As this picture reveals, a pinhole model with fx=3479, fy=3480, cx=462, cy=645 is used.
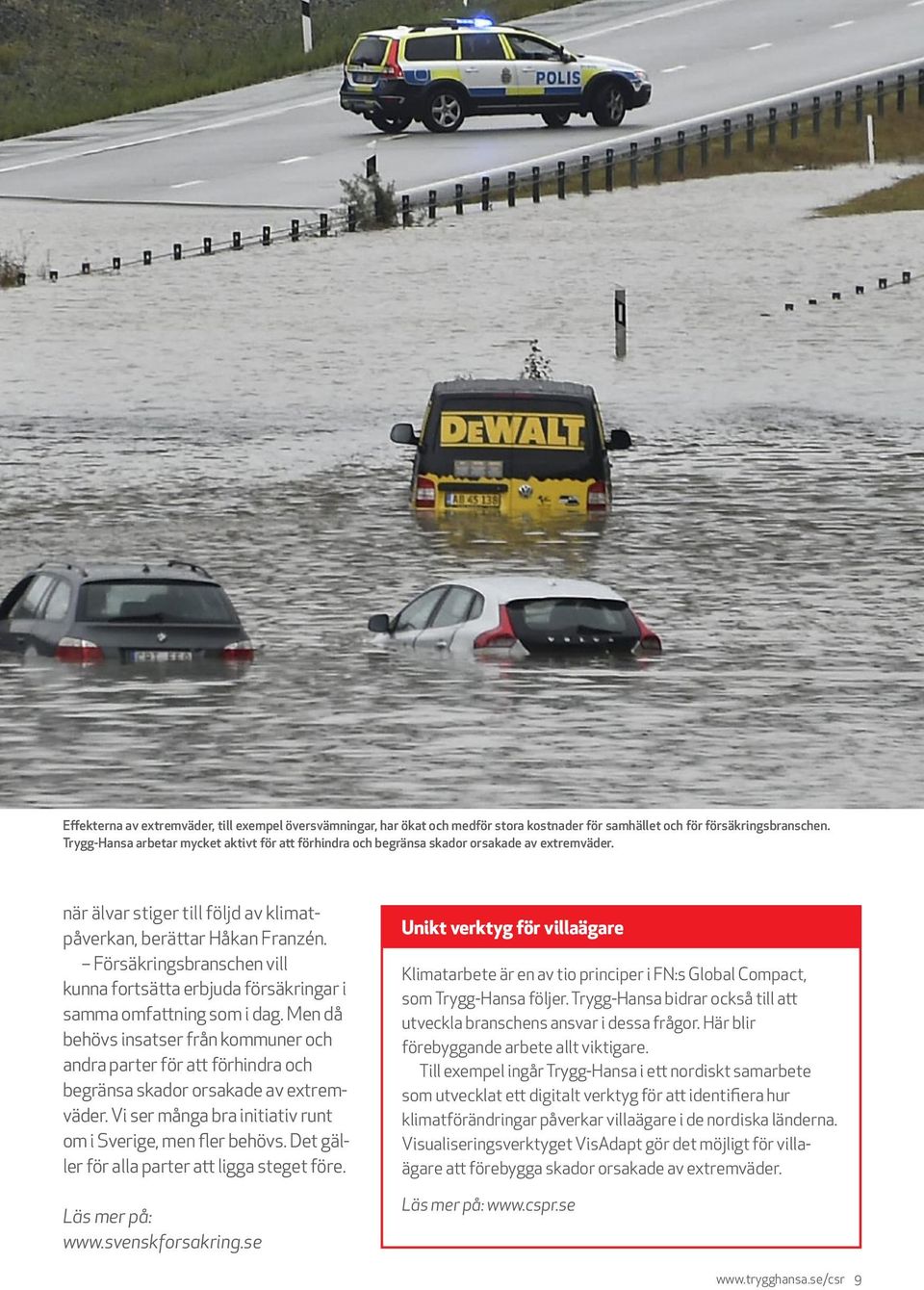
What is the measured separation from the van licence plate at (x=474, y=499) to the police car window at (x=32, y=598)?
950 centimetres

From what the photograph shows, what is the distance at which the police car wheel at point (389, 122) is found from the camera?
222 feet

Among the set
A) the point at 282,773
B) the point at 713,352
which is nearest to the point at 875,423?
the point at 713,352

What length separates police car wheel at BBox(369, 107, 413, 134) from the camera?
67.6 m

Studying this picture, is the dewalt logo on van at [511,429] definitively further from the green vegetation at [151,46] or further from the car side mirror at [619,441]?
the green vegetation at [151,46]

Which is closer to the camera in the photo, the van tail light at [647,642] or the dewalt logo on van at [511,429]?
the van tail light at [647,642]

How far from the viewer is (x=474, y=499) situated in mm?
33031

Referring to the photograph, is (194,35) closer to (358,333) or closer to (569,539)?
(358,333)

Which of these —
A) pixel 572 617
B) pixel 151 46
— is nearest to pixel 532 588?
pixel 572 617

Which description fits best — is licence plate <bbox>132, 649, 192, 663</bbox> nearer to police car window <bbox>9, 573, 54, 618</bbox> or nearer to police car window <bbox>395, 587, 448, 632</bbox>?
police car window <bbox>9, 573, 54, 618</bbox>

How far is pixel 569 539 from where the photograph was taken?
3381cm

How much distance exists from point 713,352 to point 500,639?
28.5m

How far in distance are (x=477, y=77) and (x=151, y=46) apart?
1976 cm

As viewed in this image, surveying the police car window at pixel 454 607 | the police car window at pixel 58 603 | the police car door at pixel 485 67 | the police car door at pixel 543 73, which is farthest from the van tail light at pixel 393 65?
the police car window at pixel 58 603

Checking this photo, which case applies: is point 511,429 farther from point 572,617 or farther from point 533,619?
point 533,619
